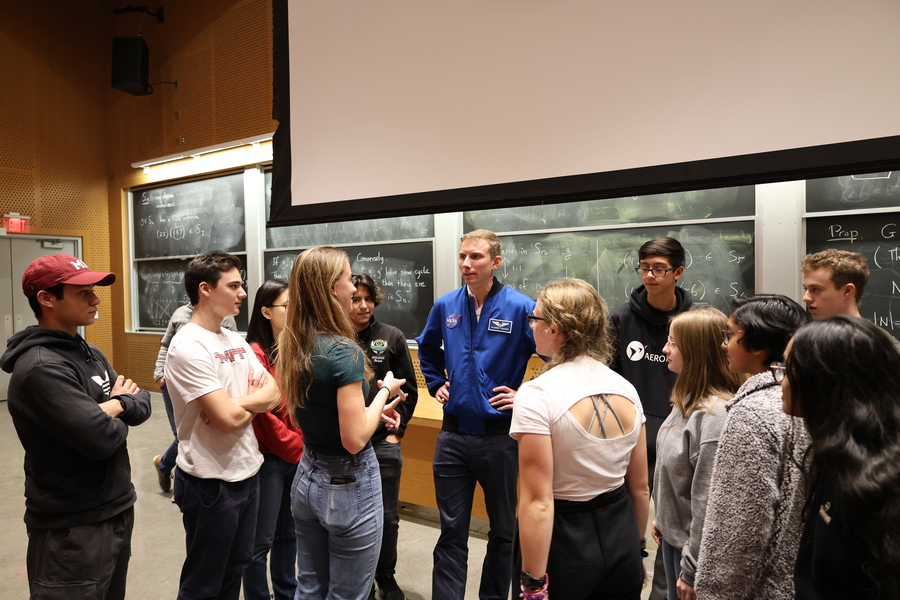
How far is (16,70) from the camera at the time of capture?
688 cm

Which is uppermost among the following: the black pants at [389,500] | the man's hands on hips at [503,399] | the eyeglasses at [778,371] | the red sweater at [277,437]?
the eyeglasses at [778,371]

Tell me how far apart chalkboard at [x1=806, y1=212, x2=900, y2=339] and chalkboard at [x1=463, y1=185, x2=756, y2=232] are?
0.51 metres

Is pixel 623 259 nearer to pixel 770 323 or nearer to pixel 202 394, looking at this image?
pixel 770 323

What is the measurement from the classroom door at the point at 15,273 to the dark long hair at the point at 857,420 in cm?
821

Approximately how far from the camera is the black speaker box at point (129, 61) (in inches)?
267

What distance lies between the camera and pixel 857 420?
900 mm

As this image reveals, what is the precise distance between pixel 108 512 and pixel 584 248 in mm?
3370

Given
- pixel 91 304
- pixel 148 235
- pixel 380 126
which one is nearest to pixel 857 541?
pixel 91 304

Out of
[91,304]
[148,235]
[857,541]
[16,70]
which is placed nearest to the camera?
[857,541]

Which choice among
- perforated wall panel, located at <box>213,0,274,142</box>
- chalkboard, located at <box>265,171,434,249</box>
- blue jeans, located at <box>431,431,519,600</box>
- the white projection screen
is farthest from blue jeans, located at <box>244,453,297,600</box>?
perforated wall panel, located at <box>213,0,274,142</box>

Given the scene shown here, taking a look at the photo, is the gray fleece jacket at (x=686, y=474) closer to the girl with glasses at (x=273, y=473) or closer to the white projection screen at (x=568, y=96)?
the white projection screen at (x=568, y=96)

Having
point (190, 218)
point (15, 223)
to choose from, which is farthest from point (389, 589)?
point (15, 223)

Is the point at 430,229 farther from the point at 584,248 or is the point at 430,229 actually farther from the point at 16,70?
the point at 16,70

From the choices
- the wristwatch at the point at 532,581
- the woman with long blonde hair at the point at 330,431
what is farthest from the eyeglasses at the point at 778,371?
the woman with long blonde hair at the point at 330,431
